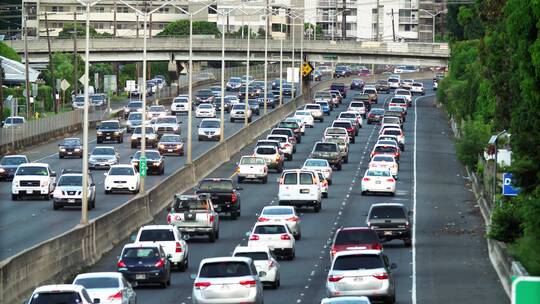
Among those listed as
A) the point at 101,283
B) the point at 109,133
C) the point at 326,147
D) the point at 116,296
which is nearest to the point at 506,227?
the point at 101,283

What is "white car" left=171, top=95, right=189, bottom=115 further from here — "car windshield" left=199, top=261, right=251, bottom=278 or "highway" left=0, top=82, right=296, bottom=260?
"car windshield" left=199, top=261, right=251, bottom=278

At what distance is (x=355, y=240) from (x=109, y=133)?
56.1 meters

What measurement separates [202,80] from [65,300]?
6140 inches

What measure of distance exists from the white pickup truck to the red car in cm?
846

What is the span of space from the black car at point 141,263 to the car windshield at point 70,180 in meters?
21.4

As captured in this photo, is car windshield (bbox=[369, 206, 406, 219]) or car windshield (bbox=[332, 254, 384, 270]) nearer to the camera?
car windshield (bbox=[332, 254, 384, 270])

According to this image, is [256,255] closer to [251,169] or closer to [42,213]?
[42,213]

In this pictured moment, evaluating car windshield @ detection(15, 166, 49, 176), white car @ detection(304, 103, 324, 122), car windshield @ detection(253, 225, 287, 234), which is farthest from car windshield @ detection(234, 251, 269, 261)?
white car @ detection(304, 103, 324, 122)

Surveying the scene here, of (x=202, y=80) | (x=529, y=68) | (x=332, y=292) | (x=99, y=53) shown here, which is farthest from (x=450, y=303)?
(x=202, y=80)

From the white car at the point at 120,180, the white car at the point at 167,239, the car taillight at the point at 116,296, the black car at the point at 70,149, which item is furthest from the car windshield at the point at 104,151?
the car taillight at the point at 116,296

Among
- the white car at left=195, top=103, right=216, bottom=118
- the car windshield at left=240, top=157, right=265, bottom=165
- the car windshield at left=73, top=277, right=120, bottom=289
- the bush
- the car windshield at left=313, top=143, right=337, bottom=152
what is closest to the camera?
the car windshield at left=73, top=277, right=120, bottom=289

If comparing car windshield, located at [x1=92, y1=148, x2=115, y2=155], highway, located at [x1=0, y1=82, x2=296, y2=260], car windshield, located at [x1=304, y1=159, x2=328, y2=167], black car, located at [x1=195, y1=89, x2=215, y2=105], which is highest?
black car, located at [x1=195, y1=89, x2=215, y2=105]

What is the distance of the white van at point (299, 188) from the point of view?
6300cm

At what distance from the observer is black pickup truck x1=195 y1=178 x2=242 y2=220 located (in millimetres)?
59156
